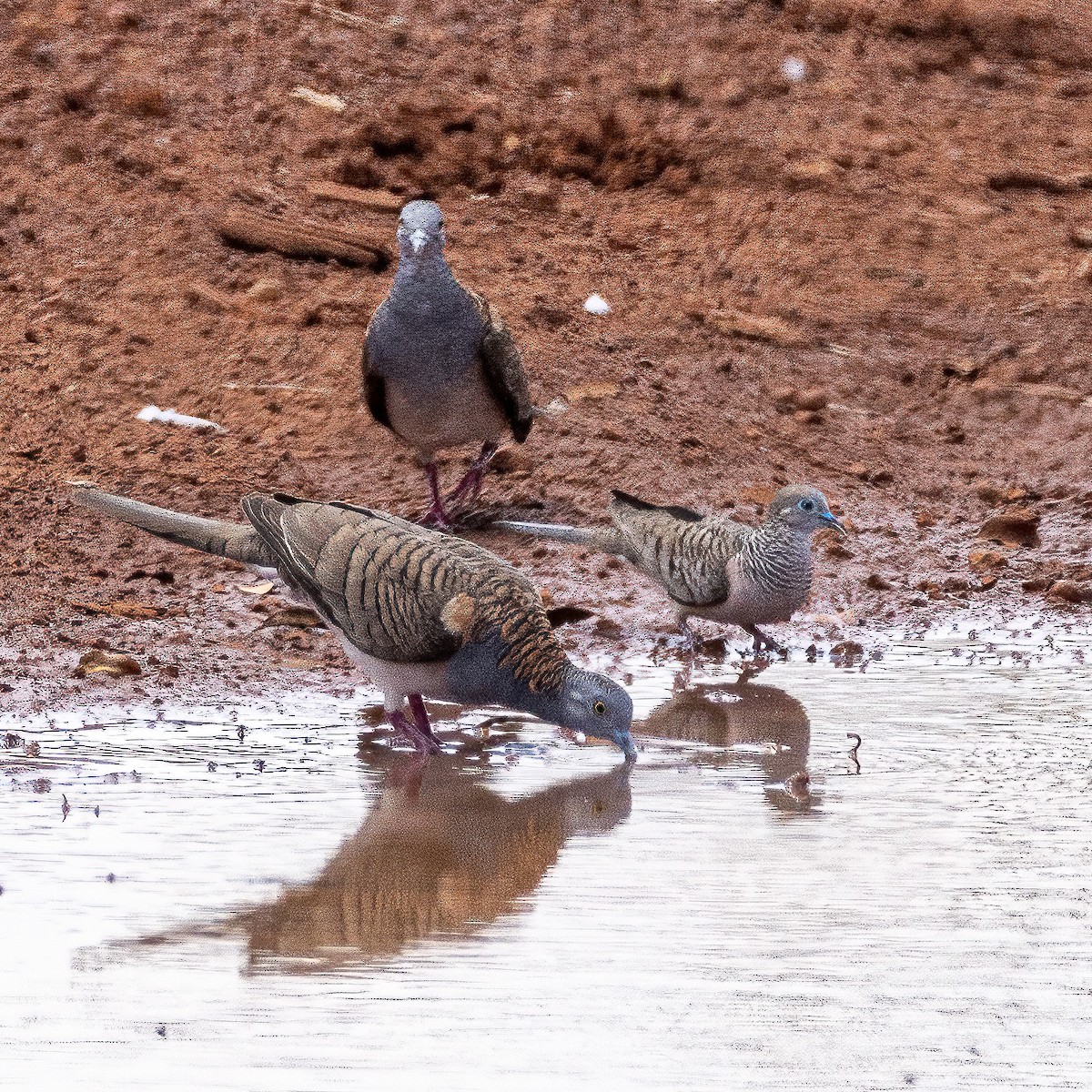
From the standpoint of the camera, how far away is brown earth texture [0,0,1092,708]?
8.05 m

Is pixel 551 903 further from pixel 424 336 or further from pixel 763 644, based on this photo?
pixel 424 336

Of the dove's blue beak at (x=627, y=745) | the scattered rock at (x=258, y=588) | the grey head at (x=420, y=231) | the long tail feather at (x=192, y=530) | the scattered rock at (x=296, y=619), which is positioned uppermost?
the grey head at (x=420, y=231)

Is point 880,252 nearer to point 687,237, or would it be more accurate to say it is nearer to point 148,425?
point 687,237

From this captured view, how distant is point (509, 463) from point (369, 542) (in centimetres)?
290

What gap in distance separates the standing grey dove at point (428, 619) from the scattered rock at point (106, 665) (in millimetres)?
600

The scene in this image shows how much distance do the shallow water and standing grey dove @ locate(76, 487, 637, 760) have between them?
17 centimetres

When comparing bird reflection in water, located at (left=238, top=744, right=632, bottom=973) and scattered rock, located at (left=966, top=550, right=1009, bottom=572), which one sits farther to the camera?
scattered rock, located at (left=966, top=550, right=1009, bottom=572)

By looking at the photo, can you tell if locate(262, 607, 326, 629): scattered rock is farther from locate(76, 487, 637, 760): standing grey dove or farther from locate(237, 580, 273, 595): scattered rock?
locate(76, 487, 637, 760): standing grey dove

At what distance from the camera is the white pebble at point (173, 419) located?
871cm

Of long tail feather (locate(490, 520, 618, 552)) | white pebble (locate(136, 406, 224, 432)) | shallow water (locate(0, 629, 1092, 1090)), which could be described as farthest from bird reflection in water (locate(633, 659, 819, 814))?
white pebble (locate(136, 406, 224, 432))

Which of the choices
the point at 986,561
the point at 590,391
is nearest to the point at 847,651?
the point at 986,561

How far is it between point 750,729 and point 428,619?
1078 millimetres

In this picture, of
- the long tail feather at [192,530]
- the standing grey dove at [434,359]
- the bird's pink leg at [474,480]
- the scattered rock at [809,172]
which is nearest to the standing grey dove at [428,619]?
the long tail feather at [192,530]

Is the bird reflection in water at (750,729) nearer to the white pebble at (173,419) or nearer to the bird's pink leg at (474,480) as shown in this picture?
the bird's pink leg at (474,480)
